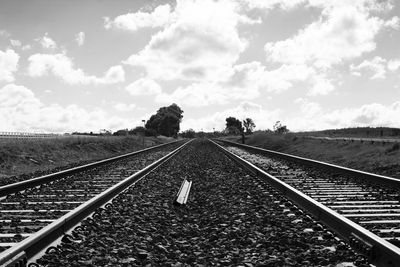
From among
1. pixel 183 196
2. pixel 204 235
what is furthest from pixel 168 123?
pixel 204 235

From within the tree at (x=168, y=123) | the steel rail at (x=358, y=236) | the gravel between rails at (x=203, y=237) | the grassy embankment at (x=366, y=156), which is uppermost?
the tree at (x=168, y=123)

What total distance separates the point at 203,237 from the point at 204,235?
0.10 metres

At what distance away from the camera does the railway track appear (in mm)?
3979

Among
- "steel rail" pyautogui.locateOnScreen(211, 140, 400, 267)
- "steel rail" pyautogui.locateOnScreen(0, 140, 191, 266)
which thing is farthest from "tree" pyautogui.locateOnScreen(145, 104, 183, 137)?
"steel rail" pyautogui.locateOnScreen(211, 140, 400, 267)

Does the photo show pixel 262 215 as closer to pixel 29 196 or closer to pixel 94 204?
pixel 94 204

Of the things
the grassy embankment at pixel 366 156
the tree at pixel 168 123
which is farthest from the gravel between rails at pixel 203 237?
the tree at pixel 168 123

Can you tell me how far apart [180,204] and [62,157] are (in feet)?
53.9

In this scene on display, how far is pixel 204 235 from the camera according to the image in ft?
16.7

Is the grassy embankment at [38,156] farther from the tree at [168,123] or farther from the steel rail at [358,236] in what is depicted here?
the tree at [168,123]

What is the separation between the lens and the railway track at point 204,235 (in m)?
3.98

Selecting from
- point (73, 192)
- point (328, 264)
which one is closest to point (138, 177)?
point (73, 192)

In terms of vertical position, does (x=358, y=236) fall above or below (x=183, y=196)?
above

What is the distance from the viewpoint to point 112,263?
399 cm

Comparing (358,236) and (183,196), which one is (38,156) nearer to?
(183,196)
